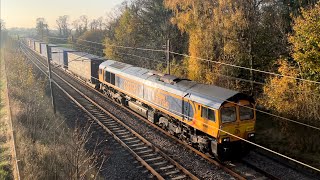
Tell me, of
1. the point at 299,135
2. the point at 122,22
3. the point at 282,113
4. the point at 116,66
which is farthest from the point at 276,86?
the point at 122,22

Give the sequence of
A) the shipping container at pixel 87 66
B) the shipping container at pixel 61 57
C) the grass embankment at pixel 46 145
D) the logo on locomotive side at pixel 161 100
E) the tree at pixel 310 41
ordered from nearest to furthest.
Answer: the grass embankment at pixel 46 145
the tree at pixel 310 41
the logo on locomotive side at pixel 161 100
the shipping container at pixel 87 66
the shipping container at pixel 61 57

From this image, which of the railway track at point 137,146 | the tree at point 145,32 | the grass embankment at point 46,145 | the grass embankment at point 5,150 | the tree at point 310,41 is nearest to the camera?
the grass embankment at point 46,145

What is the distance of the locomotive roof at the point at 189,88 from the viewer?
14.3 metres

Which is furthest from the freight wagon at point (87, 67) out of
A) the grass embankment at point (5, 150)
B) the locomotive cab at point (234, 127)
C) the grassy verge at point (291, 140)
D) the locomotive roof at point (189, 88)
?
the locomotive cab at point (234, 127)

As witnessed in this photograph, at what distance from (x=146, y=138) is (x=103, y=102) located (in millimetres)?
10410

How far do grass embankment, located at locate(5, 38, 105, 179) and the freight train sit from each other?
4674 mm

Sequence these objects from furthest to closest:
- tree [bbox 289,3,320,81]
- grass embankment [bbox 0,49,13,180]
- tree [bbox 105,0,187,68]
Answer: tree [bbox 105,0,187,68]
tree [bbox 289,3,320,81]
grass embankment [bbox 0,49,13,180]

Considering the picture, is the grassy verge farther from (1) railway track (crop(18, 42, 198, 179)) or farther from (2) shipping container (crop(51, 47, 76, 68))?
(2) shipping container (crop(51, 47, 76, 68))

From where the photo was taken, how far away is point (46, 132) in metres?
19.0

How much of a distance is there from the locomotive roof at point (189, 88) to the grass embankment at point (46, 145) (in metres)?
5.34

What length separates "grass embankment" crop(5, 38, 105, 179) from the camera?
12.4m

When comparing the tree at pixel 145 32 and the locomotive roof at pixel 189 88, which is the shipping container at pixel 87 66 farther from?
the locomotive roof at pixel 189 88

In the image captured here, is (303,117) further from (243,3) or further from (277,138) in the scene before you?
(243,3)

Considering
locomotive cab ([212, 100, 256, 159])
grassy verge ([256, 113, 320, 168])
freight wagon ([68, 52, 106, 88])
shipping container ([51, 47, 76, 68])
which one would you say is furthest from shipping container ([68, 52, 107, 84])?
locomotive cab ([212, 100, 256, 159])
